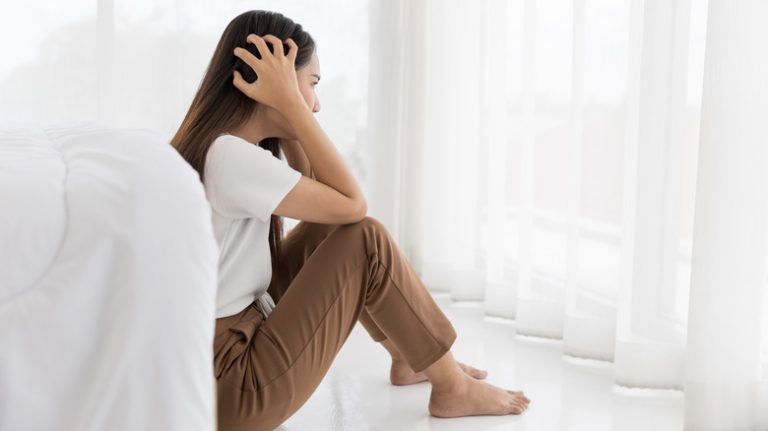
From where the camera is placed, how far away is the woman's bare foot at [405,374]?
77.1 inches

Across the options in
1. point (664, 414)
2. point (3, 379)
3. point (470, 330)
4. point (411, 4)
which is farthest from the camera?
point (411, 4)

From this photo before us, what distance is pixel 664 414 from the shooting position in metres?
1.78

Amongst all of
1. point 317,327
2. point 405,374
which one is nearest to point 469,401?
point 405,374

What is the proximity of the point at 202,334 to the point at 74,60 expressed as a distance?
9.60ft

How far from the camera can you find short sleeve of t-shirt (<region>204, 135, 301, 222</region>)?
1.40m

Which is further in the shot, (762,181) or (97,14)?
Result: (97,14)

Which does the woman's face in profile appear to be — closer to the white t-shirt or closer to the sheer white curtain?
the white t-shirt

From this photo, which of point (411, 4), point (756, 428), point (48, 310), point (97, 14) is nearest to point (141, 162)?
point (48, 310)

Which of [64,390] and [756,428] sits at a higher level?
[64,390]

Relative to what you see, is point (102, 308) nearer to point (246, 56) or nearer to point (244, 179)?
point (244, 179)

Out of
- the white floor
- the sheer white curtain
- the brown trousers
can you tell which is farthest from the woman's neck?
the sheer white curtain

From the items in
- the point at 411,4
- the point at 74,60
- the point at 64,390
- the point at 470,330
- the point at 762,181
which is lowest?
the point at 470,330

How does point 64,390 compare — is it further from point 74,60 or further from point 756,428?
point 74,60

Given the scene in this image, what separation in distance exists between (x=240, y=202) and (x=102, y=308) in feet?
1.79
